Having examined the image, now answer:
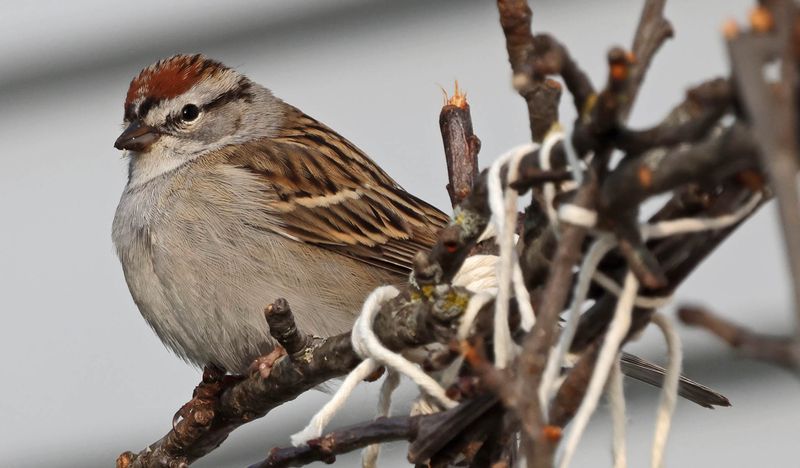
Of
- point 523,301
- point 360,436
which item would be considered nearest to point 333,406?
point 360,436

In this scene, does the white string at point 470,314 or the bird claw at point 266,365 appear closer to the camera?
the white string at point 470,314

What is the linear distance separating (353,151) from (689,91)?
286 cm

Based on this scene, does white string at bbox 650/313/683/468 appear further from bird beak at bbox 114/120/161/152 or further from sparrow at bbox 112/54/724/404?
bird beak at bbox 114/120/161/152

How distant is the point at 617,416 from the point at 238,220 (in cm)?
204

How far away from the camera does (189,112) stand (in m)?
3.68

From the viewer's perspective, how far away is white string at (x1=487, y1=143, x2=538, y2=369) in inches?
48.2

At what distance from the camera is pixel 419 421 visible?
53.3 inches

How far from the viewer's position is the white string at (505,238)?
1.22 m

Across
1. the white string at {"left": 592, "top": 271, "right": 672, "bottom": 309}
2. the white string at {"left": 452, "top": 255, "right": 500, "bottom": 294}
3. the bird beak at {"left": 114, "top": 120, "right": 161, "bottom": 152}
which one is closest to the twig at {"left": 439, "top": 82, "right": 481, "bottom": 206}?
the white string at {"left": 452, "top": 255, "right": 500, "bottom": 294}

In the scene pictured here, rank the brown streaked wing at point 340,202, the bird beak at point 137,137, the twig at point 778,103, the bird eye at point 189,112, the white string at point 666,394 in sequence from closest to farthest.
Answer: the twig at point 778,103, the white string at point 666,394, the brown streaked wing at point 340,202, the bird beak at point 137,137, the bird eye at point 189,112

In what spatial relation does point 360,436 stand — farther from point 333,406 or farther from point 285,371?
point 285,371

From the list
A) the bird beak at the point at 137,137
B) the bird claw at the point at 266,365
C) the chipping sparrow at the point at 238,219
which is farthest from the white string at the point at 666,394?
the bird beak at the point at 137,137

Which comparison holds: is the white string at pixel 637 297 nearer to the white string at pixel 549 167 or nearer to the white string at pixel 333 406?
the white string at pixel 549 167

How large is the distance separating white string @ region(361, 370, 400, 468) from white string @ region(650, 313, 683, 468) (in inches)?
17.3
